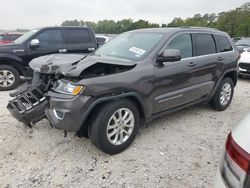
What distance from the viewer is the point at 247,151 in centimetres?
136

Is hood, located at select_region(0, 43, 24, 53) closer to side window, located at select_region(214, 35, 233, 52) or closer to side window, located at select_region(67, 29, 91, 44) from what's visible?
side window, located at select_region(67, 29, 91, 44)

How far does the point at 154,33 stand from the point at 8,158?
2834 mm

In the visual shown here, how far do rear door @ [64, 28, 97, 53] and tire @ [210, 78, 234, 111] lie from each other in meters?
4.29

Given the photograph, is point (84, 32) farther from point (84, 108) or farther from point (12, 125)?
point (84, 108)

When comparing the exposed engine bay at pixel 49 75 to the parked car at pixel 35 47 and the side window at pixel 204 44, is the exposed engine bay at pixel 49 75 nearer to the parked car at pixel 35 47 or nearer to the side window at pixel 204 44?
the side window at pixel 204 44

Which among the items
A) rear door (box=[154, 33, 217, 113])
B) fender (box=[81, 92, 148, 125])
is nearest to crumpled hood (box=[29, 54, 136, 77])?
fender (box=[81, 92, 148, 125])

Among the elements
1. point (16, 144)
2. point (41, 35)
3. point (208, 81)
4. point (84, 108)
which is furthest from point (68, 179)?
point (41, 35)

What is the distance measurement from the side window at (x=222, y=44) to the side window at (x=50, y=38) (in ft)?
14.6

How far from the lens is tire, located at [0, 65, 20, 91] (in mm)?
6438

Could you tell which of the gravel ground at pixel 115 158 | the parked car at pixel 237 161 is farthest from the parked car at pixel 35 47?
the parked car at pixel 237 161

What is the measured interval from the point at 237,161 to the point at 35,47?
634 cm

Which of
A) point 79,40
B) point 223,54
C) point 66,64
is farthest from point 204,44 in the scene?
point 79,40

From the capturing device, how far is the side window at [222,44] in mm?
4884

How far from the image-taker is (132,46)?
389 centimetres
